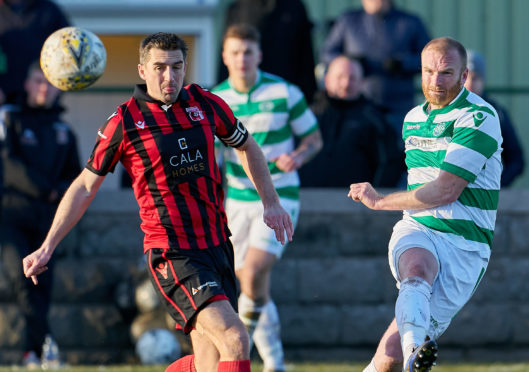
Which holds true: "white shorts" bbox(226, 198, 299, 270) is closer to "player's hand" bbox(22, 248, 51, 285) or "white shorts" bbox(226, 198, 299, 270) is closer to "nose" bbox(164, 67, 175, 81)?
"nose" bbox(164, 67, 175, 81)

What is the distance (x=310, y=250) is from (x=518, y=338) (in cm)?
220

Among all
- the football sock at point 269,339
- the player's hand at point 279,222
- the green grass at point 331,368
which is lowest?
the green grass at point 331,368

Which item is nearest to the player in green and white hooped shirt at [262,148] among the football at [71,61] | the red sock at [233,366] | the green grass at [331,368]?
the green grass at [331,368]

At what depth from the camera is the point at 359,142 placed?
10156mm

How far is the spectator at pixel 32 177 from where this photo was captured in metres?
9.38

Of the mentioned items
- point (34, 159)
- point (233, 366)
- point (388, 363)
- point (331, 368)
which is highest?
point (34, 159)

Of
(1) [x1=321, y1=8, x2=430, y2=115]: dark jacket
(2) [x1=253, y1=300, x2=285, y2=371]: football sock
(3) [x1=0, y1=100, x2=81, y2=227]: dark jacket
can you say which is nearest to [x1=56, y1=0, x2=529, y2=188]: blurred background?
(1) [x1=321, y1=8, x2=430, y2=115]: dark jacket

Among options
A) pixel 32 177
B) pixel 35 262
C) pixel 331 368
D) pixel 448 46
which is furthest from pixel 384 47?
pixel 35 262

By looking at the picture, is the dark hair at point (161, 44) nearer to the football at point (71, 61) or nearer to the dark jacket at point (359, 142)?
the football at point (71, 61)

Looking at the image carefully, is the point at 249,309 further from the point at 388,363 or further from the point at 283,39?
the point at 283,39

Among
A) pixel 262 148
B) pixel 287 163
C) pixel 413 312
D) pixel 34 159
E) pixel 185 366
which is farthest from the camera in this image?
pixel 34 159

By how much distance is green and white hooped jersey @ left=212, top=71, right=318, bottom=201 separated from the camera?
28.5 ft

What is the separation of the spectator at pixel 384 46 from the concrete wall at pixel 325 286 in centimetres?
103

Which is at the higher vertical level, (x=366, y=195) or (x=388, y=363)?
(x=366, y=195)
